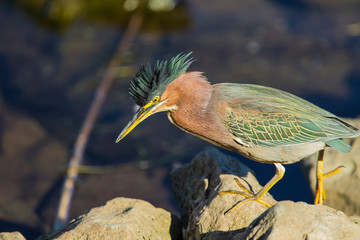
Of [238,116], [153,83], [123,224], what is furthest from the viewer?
[238,116]

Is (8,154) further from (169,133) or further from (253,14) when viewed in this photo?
(253,14)

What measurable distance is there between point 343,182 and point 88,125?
398 centimetres

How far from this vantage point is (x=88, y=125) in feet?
24.3

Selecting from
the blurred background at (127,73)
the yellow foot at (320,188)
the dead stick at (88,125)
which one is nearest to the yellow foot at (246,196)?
the yellow foot at (320,188)

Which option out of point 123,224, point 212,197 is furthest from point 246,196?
point 123,224

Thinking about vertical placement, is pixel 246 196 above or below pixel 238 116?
below

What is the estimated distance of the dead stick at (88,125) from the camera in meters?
6.08

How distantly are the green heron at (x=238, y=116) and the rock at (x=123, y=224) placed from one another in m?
0.66

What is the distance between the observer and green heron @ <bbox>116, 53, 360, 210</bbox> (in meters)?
4.38

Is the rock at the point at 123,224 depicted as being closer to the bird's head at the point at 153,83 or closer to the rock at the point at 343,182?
the bird's head at the point at 153,83

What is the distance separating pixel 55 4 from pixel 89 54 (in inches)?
62.7

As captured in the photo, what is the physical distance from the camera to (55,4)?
979 cm

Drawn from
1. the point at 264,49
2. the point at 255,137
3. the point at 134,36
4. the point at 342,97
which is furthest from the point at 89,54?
the point at 255,137

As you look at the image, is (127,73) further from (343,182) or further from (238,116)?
(343,182)
